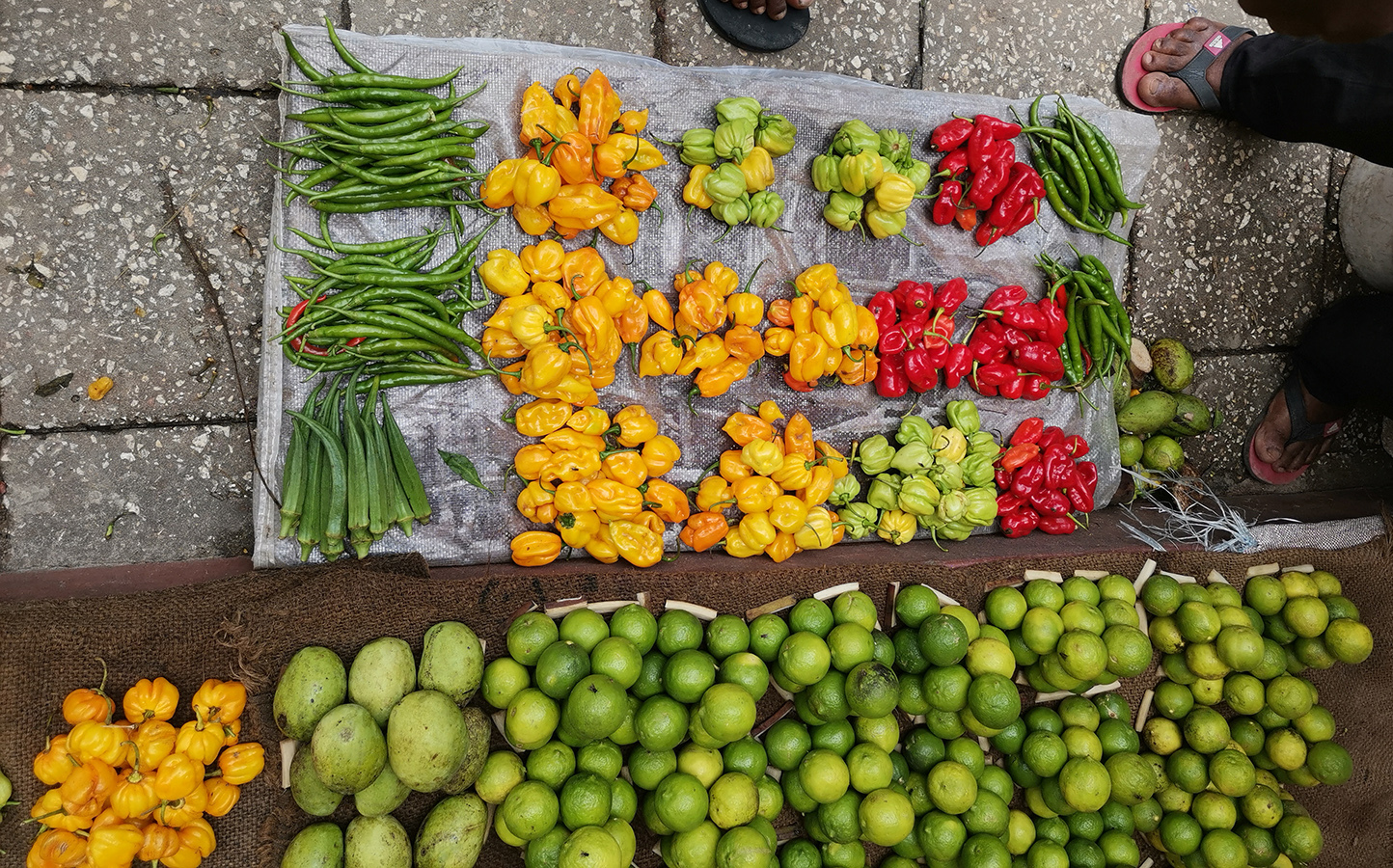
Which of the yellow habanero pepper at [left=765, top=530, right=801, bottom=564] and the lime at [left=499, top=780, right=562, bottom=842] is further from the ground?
the yellow habanero pepper at [left=765, top=530, right=801, bottom=564]

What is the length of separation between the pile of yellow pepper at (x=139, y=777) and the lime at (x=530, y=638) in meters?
0.97

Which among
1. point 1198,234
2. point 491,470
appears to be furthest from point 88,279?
point 1198,234

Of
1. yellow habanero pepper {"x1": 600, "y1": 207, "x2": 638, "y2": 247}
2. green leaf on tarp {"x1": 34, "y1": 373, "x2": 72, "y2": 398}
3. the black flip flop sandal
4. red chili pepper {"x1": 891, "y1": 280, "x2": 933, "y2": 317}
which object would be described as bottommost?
green leaf on tarp {"x1": 34, "y1": 373, "x2": 72, "y2": 398}

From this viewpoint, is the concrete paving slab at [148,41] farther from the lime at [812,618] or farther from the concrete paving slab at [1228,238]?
the concrete paving slab at [1228,238]

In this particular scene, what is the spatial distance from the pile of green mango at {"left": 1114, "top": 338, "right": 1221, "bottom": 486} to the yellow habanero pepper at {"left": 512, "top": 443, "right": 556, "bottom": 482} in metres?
3.38

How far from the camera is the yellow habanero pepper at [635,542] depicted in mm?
3312

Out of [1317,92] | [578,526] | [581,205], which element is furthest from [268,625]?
[1317,92]

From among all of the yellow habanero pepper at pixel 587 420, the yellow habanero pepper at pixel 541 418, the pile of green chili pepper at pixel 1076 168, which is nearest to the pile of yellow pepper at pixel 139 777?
the yellow habanero pepper at pixel 541 418

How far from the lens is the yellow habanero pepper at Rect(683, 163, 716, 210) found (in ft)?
11.0

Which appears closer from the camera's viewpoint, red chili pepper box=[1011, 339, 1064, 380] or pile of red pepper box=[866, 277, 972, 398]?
pile of red pepper box=[866, 277, 972, 398]

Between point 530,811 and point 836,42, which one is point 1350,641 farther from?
point 836,42

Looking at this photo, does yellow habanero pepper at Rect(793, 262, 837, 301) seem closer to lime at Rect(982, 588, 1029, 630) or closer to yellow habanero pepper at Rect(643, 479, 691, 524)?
yellow habanero pepper at Rect(643, 479, 691, 524)

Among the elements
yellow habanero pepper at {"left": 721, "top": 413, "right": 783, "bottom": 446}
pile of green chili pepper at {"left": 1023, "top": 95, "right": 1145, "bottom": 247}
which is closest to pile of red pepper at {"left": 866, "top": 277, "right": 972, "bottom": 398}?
yellow habanero pepper at {"left": 721, "top": 413, "right": 783, "bottom": 446}

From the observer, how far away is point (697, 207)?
136 inches
